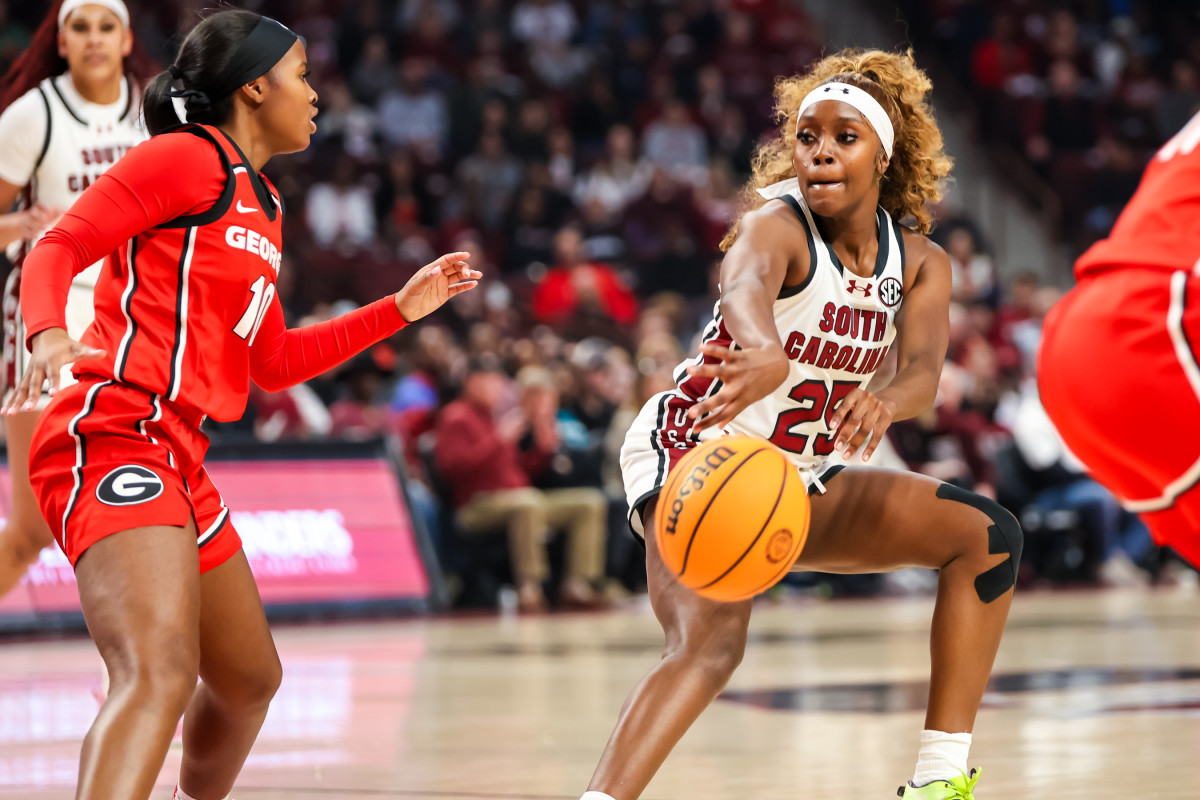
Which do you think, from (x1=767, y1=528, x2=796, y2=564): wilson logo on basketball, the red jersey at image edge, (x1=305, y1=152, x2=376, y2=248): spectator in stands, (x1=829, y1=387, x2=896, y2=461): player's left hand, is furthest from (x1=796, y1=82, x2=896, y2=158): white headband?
(x1=305, y1=152, x2=376, y2=248): spectator in stands

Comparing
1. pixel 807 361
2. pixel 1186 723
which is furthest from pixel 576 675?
pixel 807 361

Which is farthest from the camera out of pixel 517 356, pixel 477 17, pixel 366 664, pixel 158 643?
pixel 477 17

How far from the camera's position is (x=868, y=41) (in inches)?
752

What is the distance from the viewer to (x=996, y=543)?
3695 mm

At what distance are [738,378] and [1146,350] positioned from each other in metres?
0.83

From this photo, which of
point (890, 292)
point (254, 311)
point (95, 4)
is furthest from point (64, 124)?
point (890, 292)

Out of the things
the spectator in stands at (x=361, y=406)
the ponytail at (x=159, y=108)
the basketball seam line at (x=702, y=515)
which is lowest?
the spectator in stands at (x=361, y=406)

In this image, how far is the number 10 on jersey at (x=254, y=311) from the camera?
11.0ft

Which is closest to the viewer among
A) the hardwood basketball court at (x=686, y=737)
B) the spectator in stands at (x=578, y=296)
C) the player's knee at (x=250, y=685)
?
the player's knee at (x=250, y=685)

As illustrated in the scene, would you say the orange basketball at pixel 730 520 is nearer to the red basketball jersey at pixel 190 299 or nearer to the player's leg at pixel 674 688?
the player's leg at pixel 674 688

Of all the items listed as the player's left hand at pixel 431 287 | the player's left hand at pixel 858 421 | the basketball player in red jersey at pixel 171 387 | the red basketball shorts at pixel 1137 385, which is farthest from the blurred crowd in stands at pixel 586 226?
the red basketball shorts at pixel 1137 385

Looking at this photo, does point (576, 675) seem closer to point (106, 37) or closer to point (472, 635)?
point (472, 635)

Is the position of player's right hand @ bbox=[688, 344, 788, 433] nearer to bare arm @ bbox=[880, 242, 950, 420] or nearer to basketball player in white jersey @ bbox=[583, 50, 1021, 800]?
basketball player in white jersey @ bbox=[583, 50, 1021, 800]

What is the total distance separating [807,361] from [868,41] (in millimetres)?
16255
